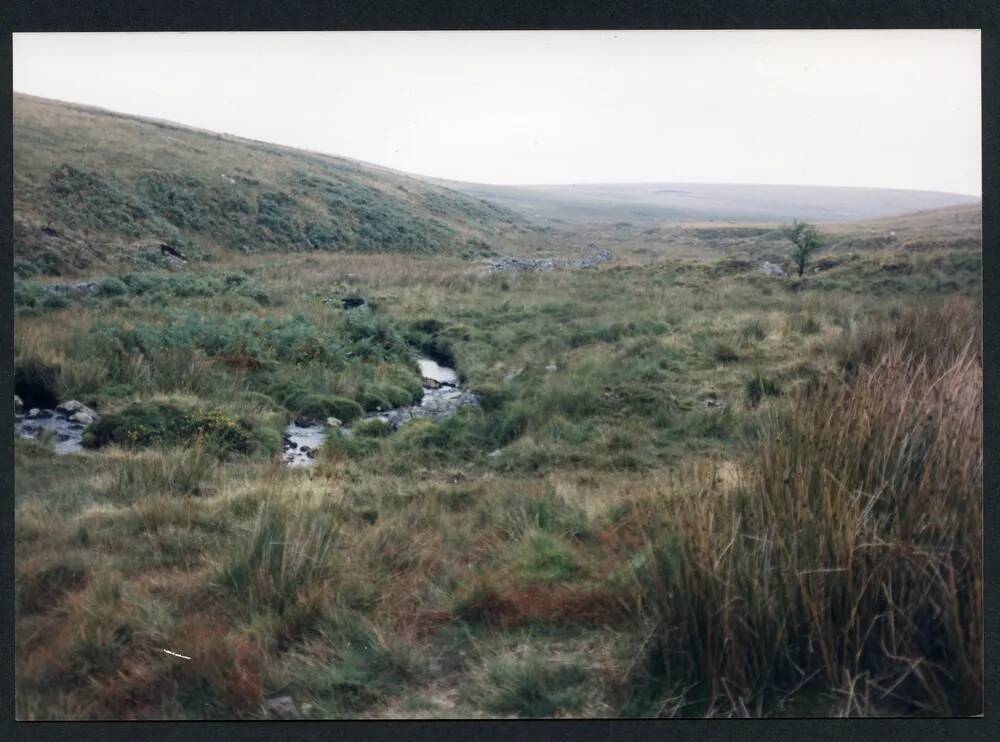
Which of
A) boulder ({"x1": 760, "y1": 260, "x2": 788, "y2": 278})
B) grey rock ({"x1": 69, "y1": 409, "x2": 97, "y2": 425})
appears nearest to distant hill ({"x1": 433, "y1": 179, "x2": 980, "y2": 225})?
boulder ({"x1": 760, "y1": 260, "x2": 788, "y2": 278})

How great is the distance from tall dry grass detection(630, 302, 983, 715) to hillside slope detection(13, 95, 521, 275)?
3.01m

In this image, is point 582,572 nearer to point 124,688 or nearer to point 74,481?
point 124,688

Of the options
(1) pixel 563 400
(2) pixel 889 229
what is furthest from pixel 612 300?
(2) pixel 889 229

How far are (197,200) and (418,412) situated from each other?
2585 millimetres

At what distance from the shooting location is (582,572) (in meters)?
4.56

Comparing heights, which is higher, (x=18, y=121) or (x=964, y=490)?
(x=18, y=121)

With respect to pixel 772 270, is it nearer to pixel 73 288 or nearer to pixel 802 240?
pixel 802 240

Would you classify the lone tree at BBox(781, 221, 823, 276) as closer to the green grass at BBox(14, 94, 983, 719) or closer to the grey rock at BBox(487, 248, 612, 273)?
the green grass at BBox(14, 94, 983, 719)

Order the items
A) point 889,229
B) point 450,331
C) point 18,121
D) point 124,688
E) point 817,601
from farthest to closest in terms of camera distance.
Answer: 1. point 450,331
2. point 889,229
3. point 18,121
4. point 124,688
5. point 817,601

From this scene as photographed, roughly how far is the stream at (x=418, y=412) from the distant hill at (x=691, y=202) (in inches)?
53.0

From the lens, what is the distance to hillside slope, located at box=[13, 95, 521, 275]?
564 centimetres

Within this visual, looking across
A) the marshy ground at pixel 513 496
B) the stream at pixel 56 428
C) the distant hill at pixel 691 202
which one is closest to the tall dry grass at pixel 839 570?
the marshy ground at pixel 513 496

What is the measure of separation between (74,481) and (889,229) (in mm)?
5422

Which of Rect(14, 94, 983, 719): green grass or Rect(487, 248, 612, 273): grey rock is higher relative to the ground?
Rect(487, 248, 612, 273): grey rock
